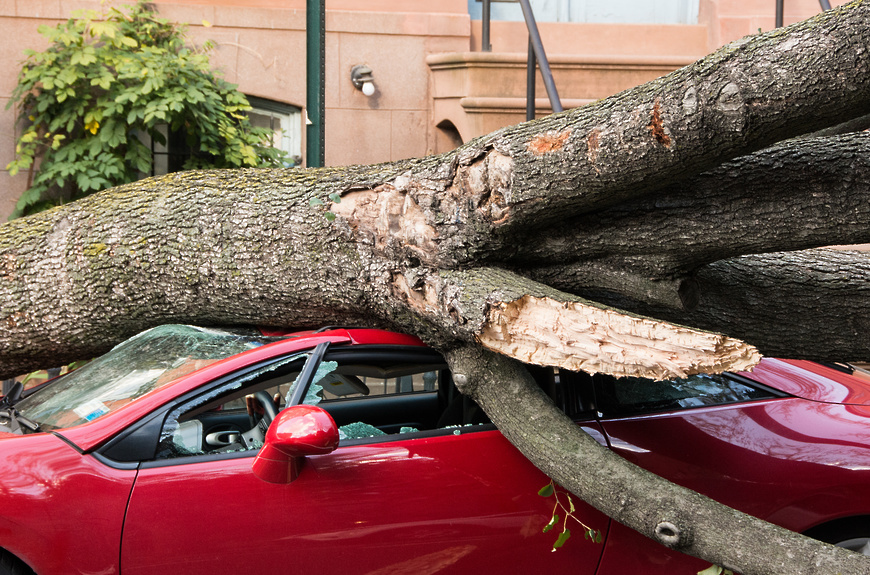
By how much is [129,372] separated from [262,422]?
1.89 feet

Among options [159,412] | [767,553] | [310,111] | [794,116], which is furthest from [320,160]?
[767,553]

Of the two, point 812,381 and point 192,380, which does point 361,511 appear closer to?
point 192,380

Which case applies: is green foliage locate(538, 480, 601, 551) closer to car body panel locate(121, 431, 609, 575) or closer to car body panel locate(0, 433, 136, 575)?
car body panel locate(121, 431, 609, 575)

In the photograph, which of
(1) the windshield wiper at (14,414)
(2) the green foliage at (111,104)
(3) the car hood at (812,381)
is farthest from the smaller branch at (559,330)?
(2) the green foliage at (111,104)

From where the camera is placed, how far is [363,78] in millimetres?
7863

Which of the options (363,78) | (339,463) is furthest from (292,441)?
(363,78)

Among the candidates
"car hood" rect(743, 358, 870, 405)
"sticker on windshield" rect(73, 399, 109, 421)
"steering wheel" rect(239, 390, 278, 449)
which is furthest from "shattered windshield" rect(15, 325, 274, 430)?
"car hood" rect(743, 358, 870, 405)

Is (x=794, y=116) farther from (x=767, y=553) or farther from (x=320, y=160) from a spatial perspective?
(x=320, y=160)

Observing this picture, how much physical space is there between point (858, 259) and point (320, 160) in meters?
3.06

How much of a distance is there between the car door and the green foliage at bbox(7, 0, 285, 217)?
15.7 feet

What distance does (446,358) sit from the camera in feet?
10.9

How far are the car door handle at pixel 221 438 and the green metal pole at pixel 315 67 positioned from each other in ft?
6.62

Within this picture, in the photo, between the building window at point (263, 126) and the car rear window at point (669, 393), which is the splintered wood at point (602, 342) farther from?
the building window at point (263, 126)

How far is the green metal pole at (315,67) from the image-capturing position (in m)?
4.82
